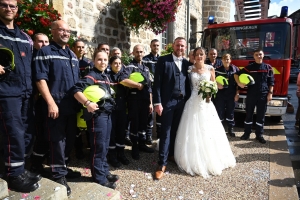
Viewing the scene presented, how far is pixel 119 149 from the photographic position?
4078mm

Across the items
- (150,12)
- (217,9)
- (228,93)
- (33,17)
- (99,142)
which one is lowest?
(99,142)

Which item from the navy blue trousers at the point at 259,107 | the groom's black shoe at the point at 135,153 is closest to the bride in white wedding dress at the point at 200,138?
the groom's black shoe at the point at 135,153

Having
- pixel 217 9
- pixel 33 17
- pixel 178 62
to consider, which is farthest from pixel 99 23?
pixel 217 9

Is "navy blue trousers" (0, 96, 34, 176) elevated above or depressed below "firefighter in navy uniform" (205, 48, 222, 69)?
below

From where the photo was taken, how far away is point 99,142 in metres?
3.01

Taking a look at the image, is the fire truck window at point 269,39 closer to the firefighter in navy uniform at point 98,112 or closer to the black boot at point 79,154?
the firefighter in navy uniform at point 98,112

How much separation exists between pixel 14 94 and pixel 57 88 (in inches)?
18.1

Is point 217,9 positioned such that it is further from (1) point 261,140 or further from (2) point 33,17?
(2) point 33,17

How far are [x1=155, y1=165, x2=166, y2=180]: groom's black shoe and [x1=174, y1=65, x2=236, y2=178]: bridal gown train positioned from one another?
0.92 feet

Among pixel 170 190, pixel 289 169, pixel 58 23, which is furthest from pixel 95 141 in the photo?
pixel 289 169

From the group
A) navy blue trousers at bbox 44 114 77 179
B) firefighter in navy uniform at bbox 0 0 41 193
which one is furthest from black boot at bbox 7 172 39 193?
navy blue trousers at bbox 44 114 77 179

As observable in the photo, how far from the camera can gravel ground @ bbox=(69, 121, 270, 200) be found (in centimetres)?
312

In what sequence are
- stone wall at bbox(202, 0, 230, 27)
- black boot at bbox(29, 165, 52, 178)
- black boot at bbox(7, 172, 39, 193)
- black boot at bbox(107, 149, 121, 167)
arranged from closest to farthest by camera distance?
black boot at bbox(7, 172, 39, 193)
black boot at bbox(29, 165, 52, 178)
black boot at bbox(107, 149, 121, 167)
stone wall at bbox(202, 0, 230, 27)

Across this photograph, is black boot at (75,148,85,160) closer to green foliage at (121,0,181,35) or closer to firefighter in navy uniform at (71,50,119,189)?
firefighter in navy uniform at (71,50,119,189)
